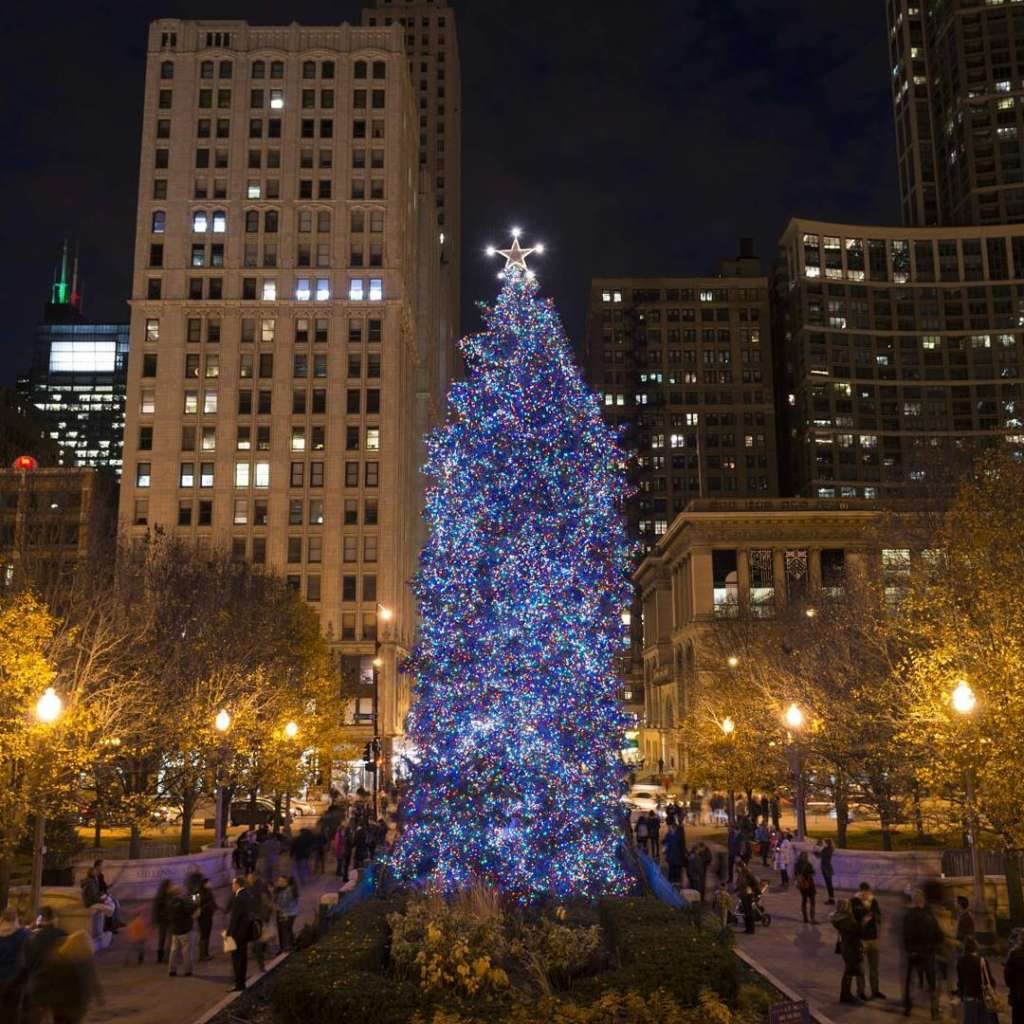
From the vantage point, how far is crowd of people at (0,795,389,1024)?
11.4m

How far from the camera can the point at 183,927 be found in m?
19.0

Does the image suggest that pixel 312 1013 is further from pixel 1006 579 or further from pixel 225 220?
pixel 225 220

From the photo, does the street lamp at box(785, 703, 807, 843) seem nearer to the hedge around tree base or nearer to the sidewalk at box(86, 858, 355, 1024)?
the hedge around tree base

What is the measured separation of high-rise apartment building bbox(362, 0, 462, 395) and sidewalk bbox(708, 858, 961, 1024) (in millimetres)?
141562

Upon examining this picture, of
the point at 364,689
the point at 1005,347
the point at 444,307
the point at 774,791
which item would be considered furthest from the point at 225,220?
the point at 1005,347

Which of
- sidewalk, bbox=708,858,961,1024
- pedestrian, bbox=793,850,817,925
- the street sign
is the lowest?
sidewalk, bbox=708,858,961,1024

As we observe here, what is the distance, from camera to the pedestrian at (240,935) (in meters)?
17.9

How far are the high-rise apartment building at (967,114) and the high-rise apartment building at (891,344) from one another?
15196 millimetres

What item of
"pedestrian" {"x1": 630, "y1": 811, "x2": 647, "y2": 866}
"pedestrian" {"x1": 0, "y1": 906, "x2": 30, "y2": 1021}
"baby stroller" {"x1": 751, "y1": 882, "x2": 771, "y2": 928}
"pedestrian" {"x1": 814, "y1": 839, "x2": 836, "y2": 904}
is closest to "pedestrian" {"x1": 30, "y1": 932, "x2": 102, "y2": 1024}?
"pedestrian" {"x1": 0, "y1": 906, "x2": 30, "y2": 1021}

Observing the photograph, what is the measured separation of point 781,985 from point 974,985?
15.4 ft

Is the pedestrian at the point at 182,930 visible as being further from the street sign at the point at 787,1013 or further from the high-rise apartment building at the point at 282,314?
the high-rise apartment building at the point at 282,314

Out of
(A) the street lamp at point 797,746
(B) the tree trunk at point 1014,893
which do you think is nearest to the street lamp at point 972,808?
(B) the tree trunk at point 1014,893

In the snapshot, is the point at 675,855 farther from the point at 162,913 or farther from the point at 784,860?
the point at 162,913

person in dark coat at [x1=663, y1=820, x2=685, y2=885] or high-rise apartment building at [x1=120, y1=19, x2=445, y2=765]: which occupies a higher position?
high-rise apartment building at [x1=120, y1=19, x2=445, y2=765]
